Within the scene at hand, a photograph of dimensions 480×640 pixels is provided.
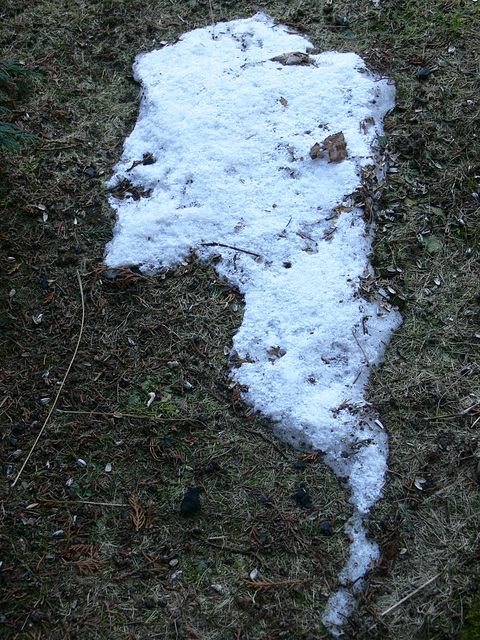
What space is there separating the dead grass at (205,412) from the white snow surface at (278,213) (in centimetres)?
12

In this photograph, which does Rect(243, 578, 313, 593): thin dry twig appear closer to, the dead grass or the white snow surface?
the dead grass

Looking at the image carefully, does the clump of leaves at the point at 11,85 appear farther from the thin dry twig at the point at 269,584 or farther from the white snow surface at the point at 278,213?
the thin dry twig at the point at 269,584

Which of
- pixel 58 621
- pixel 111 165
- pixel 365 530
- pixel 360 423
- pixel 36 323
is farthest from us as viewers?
pixel 111 165

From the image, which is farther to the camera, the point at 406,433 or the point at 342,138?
the point at 342,138

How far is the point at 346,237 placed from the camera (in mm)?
2965

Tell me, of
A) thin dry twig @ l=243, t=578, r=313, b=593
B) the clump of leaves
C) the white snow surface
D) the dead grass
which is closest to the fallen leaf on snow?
the white snow surface

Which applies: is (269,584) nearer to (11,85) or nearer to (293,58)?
(293,58)

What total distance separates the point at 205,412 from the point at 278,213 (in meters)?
1.44

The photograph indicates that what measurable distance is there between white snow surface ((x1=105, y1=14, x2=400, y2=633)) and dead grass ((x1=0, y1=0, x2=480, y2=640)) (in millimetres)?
118

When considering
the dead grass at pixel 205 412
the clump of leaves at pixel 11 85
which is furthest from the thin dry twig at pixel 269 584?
the clump of leaves at pixel 11 85

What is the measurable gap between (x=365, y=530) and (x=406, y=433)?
2.01ft

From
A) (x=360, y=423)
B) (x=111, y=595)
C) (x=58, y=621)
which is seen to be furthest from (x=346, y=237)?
(x=58, y=621)

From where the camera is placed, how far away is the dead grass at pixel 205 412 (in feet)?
7.69

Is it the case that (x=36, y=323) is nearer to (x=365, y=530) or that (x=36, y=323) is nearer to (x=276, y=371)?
(x=276, y=371)
